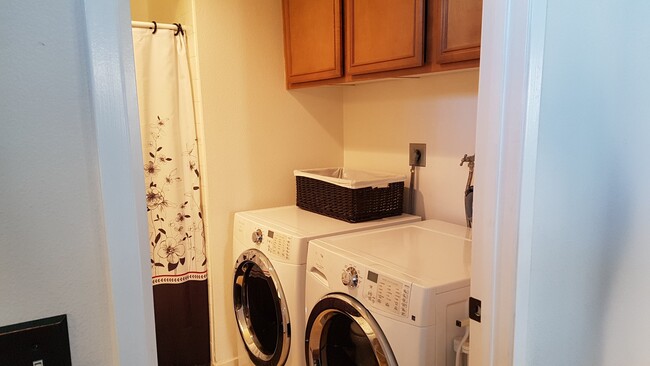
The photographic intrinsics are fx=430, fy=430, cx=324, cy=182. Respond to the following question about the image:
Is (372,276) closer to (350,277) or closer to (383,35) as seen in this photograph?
(350,277)

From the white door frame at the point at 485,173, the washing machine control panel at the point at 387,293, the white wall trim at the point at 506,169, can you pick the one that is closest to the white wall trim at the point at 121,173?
the white door frame at the point at 485,173

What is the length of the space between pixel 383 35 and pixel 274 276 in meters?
1.09

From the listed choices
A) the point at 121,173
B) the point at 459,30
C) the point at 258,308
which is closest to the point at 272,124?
the point at 258,308

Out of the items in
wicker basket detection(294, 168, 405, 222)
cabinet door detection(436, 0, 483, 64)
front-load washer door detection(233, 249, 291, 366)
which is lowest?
front-load washer door detection(233, 249, 291, 366)

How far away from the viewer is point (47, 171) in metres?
0.48

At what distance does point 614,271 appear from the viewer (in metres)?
1.07

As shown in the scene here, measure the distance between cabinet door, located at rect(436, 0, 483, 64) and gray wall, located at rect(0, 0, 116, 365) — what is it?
1228 mm

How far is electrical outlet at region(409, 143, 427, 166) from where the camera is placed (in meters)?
2.10

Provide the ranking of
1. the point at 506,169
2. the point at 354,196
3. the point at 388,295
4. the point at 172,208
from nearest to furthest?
the point at 506,169, the point at 388,295, the point at 354,196, the point at 172,208

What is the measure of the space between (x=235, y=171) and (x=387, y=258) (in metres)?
1.13

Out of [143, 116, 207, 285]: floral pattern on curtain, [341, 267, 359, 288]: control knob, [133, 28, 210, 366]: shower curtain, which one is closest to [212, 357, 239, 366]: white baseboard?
[133, 28, 210, 366]: shower curtain

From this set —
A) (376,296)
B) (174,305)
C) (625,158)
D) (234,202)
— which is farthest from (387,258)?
(174,305)

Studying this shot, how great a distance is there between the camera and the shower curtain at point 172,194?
6.89 ft

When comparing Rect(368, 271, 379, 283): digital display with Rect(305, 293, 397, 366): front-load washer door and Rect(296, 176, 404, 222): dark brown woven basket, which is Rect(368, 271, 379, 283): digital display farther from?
Rect(296, 176, 404, 222): dark brown woven basket
